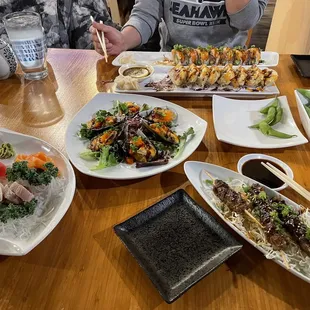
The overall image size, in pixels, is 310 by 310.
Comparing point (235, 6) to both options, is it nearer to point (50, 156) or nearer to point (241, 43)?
point (241, 43)

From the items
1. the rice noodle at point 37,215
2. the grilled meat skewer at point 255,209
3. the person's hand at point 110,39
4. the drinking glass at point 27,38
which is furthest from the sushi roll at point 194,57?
the rice noodle at point 37,215

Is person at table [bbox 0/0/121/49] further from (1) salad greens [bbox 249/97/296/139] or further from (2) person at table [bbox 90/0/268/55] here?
(1) salad greens [bbox 249/97/296/139]

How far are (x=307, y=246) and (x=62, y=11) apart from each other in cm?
219

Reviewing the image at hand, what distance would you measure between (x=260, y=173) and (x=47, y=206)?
65cm

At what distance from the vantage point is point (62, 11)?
2268 mm

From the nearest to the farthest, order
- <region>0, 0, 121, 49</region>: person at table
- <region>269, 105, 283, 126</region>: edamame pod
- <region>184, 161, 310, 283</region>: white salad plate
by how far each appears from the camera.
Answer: <region>184, 161, 310, 283</region>: white salad plate < <region>269, 105, 283, 126</region>: edamame pod < <region>0, 0, 121, 49</region>: person at table

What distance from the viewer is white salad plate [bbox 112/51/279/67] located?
1.68 metres

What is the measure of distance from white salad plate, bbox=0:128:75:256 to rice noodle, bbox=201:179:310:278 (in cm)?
40

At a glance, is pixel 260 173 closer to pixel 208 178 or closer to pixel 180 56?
pixel 208 178

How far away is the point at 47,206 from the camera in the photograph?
90cm

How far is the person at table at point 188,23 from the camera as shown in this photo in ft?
5.76

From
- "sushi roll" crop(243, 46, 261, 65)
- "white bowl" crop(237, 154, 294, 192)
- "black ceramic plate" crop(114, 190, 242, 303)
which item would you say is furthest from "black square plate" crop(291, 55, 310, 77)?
"black ceramic plate" crop(114, 190, 242, 303)

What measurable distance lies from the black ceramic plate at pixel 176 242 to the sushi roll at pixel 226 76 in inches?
28.7

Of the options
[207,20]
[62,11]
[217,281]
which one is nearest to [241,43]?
[207,20]
